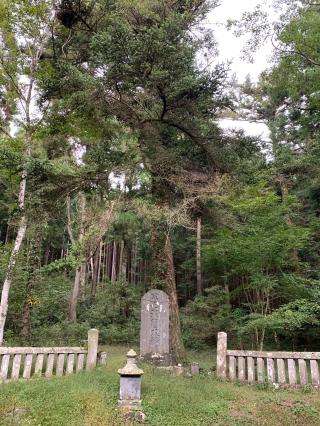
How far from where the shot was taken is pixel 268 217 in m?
9.39

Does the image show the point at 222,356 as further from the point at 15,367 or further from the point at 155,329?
the point at 15,367

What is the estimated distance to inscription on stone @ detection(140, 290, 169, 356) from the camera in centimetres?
766

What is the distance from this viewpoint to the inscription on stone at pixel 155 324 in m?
7.66

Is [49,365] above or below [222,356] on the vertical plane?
below

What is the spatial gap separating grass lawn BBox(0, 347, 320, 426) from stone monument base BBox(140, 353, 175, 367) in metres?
1.62

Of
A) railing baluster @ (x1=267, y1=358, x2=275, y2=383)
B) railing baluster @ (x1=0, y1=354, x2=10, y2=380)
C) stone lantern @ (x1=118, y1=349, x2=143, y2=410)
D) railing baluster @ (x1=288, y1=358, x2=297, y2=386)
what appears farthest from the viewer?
railing baluster @ (x1=267, y1=358, x2=275, y2=383)

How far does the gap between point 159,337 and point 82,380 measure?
2529mm

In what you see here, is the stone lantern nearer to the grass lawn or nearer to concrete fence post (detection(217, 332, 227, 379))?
the grass lawn

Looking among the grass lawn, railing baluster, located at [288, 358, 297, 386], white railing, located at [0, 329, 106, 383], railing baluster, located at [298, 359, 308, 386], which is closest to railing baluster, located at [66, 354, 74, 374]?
white railing, located at [0, 329, 106, 383]

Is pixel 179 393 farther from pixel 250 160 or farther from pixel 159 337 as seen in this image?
pixel 250 160

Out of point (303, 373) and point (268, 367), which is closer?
point (303, 373)

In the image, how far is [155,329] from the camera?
7719mm

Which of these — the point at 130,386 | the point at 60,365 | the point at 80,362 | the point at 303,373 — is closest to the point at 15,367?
the point at 60,365

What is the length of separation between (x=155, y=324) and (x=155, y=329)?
106mm
